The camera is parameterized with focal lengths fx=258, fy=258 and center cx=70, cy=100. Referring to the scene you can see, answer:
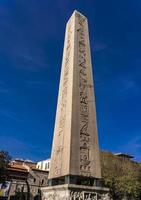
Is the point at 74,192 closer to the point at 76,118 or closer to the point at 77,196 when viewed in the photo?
the point at 77,196

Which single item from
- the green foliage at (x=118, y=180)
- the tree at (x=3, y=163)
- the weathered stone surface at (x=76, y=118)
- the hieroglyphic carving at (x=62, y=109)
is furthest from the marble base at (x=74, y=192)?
the tree at (x=3, y=163)

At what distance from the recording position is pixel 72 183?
6.55 meters

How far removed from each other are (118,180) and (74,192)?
20.7 meters

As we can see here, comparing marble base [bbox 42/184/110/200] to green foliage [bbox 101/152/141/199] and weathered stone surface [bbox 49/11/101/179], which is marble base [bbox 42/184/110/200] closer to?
weathered stone surface [bbox 49/11/101/179]

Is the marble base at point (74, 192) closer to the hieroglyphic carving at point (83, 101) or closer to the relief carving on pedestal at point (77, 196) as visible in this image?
the relief carving on pedestal at point (77, 196)

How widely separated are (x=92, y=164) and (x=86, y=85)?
2696 millimetres

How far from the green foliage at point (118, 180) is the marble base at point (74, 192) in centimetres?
1848

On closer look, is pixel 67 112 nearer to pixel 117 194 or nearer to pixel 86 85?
pixel 86 85

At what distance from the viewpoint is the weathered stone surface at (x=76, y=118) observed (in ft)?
23.0

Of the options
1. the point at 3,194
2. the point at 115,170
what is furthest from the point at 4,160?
the point at 115,170

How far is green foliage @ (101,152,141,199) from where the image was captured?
83.3ft

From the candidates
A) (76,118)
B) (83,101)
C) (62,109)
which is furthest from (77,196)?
(83,101)

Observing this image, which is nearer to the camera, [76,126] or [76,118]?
[76,126]

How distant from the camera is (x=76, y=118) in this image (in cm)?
756
